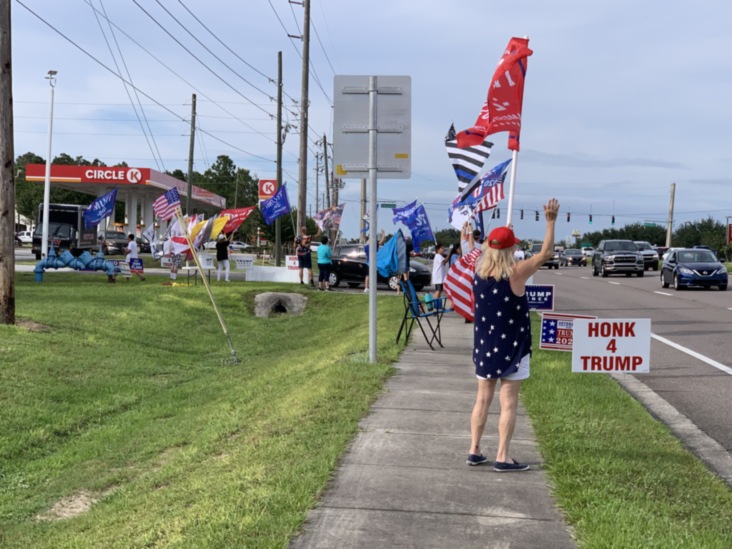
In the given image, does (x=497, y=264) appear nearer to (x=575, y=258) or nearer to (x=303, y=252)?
(x=303, y=252)

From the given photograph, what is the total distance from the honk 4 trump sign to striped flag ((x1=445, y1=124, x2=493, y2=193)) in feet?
29.4

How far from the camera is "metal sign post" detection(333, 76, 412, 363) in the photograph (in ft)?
34.6

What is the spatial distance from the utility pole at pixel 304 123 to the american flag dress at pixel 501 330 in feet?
78.2

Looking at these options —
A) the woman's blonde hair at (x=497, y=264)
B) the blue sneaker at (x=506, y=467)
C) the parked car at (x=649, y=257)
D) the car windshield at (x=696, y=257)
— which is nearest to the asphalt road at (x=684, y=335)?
the car windshield at (x=696, y=257)

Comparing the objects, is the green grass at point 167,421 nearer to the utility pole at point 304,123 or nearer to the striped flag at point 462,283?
the striped flag at point 462,283

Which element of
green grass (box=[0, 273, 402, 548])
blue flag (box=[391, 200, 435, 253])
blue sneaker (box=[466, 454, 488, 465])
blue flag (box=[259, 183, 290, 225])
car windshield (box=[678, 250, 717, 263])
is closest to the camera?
green grass (box=[0, 273, 402, 548])

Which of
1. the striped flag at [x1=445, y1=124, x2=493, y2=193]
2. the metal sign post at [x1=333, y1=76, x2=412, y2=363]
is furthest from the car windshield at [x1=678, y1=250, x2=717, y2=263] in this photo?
the metal sign post at [x1=333, y1=76, x2=412, y2=363]

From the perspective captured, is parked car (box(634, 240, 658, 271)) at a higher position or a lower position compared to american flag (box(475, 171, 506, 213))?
lower

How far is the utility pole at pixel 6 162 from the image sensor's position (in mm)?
13891

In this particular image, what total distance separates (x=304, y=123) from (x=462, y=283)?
19.3 m

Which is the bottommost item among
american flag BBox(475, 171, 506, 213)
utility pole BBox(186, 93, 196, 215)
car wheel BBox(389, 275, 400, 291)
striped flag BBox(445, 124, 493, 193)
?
car wheel BBox(389, 275, 400, 291)

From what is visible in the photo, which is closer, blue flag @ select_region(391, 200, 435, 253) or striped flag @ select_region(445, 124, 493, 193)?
striped flag @ select_region(445, 124, 493, 193)

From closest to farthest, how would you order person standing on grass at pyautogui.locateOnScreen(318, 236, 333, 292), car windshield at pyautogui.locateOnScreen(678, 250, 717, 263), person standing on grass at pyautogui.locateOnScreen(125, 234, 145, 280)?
person standing on grass at pyautogui.locateOnScreen(318, 236, 333, 292) → person standing on grass at pyautogui.locateOnScreen(125, 234, 145, 280) → car windshield at pyautogui.locateOnScreen(678, 250, 717, 263)

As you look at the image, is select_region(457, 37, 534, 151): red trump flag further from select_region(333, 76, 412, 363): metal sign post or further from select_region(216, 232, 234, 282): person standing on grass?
select_region(216, 232, 234, 282): person standing on grass
